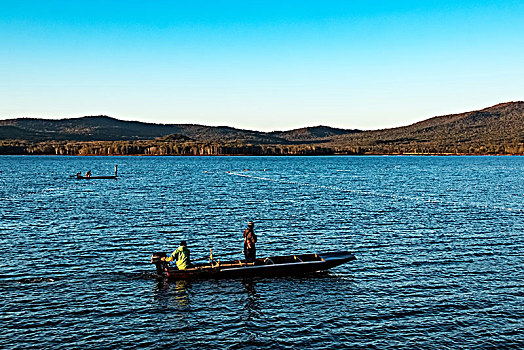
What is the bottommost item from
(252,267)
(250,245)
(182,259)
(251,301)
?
(251,301)

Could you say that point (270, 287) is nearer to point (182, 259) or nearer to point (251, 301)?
point (251, 301)

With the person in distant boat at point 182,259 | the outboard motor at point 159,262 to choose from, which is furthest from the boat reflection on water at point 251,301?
the outboard motor at point 159,262

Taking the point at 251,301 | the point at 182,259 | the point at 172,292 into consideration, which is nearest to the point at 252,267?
the point at 251,301

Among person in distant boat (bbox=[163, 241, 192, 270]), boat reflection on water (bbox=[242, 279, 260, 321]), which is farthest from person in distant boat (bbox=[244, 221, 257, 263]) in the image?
person in distant boat (bbox=[163, 241, 192, 270])

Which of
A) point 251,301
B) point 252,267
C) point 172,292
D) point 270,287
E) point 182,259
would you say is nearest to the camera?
point 251,301

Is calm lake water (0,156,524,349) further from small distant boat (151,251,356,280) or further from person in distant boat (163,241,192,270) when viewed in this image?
person in distant boat (163,241,192,270)

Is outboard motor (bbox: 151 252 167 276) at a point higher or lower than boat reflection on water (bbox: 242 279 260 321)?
higher

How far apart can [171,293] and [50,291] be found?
699 centimetres

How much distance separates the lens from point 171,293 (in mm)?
27141

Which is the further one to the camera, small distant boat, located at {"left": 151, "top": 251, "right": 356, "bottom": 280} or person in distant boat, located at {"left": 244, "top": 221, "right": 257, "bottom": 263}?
person in distant boat, located at {"left": 244, "top": 221, "right": 257, "bottom": 263}

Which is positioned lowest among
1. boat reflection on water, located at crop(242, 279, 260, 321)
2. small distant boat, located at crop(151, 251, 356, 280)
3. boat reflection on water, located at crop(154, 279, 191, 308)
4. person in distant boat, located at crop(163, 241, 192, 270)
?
boat reflection on water, located at crop(242, 279, 260, 321)

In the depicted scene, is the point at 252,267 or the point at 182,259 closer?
the point at 182,259

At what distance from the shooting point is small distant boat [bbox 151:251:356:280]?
2966cm

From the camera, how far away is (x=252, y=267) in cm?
2991
